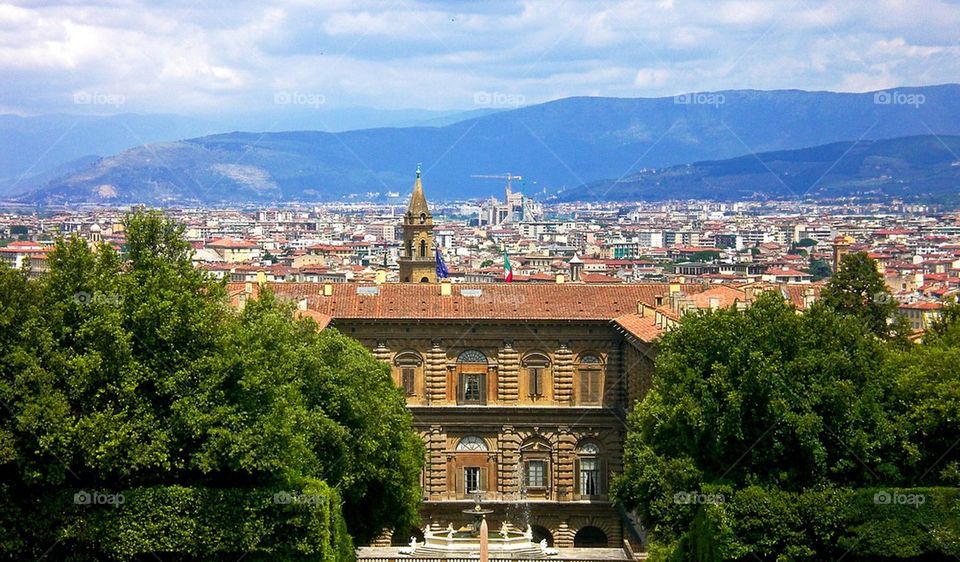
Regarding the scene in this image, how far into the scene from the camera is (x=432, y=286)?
79562mm

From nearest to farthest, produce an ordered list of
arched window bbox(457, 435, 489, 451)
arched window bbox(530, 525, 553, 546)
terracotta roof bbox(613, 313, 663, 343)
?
1. terracotta roof bbox(613, 313, 663, 343)
2. arched window bbox(530, 525, 553, 546)
3. arched window bbox(457, 435, 489, 451)

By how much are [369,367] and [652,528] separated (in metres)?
10.4

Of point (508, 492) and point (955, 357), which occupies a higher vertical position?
point (955, 357)

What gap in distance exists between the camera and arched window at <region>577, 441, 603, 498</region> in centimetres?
7819

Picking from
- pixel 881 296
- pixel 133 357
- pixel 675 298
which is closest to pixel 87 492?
pixel 133 357

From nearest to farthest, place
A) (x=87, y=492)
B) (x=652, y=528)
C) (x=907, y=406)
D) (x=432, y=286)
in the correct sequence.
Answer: (x=87, y=492)
(x=907, y=406)
(x=652, y=528)
(x=432, y=286)

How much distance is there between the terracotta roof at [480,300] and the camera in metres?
77.4

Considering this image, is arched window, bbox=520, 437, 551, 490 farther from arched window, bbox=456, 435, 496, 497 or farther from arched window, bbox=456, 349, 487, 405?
arched window, bbox=456, 349, 487, 405

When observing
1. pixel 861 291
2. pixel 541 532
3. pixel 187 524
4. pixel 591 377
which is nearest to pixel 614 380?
pixel 591 377

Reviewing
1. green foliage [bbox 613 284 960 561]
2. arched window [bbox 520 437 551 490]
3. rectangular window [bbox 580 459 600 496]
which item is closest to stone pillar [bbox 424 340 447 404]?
arched window [bbox 520 437 551 490]

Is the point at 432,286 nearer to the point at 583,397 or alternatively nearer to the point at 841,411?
the point at 583,397

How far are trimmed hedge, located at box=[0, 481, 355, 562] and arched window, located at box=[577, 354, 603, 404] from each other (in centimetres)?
2914

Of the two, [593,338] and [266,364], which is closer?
[266,364]

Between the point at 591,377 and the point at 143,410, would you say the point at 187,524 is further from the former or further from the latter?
the point at 591,377
